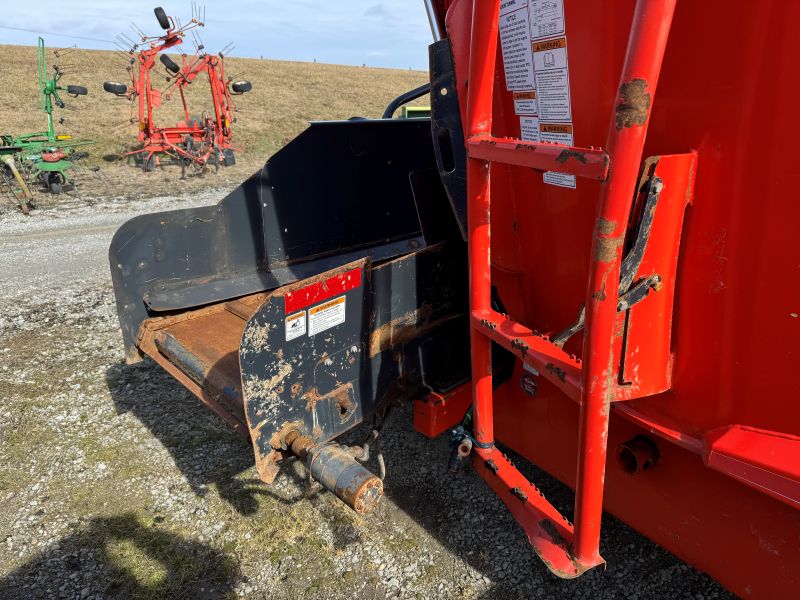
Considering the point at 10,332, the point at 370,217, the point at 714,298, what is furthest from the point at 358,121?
the point at 10,332

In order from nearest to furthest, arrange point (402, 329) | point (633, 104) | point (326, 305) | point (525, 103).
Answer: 1. point (633, 104)
2. point (525, 103)
3. point (326, 305)
4. point (402, 329)

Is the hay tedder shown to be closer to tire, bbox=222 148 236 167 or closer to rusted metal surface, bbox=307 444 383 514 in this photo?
rusted metal surface, bbox=307 444 383 514

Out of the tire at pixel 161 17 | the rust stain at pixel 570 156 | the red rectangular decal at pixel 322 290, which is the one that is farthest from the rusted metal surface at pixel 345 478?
the tire at pixel 161 17

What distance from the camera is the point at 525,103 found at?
5.83 ft

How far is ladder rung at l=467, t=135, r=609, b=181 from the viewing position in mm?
1170

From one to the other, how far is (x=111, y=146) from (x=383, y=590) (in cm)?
1551

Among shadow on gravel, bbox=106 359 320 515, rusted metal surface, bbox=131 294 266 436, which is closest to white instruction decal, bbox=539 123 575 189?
rusted metal surface, bbox=131 294 266 436

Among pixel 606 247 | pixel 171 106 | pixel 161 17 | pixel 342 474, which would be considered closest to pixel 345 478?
pixel 342 474

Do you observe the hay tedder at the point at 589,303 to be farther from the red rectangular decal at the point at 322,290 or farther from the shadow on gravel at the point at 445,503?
the shadow on gravel at the point at 445,503

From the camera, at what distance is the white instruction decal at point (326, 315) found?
188cm

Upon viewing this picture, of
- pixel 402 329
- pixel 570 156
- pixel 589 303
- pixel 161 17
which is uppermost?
pixel 161 17

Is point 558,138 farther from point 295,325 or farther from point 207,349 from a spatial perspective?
point 207,349

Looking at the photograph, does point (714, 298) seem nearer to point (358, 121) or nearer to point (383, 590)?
point (383, 590)

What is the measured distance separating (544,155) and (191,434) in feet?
8.96
